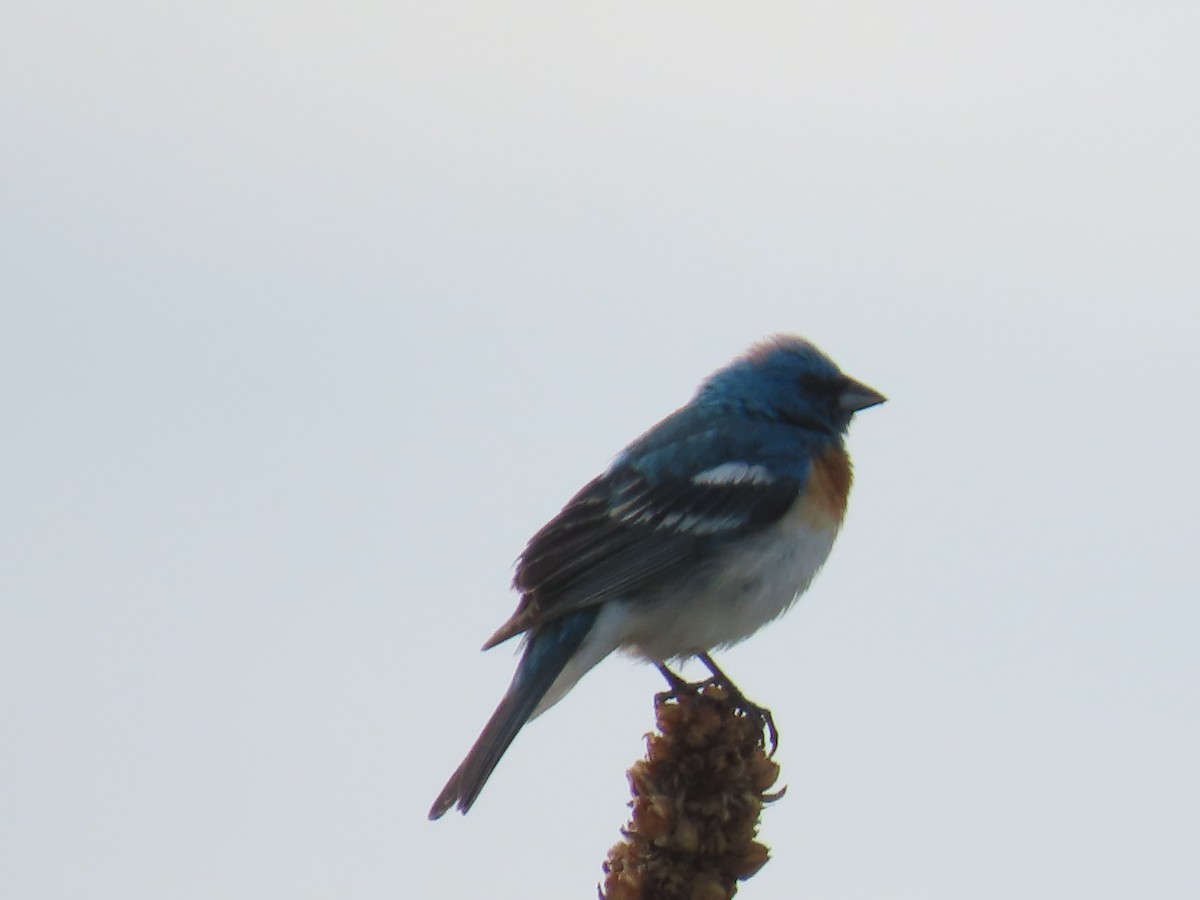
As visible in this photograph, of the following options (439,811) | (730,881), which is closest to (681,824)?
(730,881)

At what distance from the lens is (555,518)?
29.4 feet

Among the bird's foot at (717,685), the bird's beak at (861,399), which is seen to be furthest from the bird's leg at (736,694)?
the bird's beak at (861,399)

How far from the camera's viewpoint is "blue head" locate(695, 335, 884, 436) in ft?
32.2

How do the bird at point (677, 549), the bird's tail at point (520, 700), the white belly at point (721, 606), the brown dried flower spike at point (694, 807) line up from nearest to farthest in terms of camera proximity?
the brown dried flower spike at point (694, 807)
the bird's tail at point (520, 700)
the bird at point (677, 549)
the white belly at point (721, 606)

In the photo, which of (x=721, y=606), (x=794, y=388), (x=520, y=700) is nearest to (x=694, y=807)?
(x=520, y=700)

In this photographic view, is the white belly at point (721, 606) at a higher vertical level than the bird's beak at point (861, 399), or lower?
lower

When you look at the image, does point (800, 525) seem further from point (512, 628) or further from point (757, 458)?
point (512, 628)

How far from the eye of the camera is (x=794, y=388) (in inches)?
389

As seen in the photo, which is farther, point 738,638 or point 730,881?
point 738,638

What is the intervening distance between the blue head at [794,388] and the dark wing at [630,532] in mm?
749

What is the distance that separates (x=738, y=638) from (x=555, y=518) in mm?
1078

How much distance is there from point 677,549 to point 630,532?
243 mm

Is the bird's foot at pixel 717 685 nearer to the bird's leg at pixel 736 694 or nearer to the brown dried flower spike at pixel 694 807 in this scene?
the bird's leg at pixel 736 694

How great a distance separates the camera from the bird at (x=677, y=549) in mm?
8336
